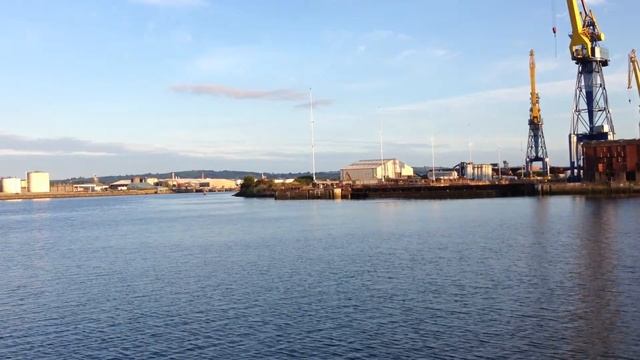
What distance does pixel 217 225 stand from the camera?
7031cm

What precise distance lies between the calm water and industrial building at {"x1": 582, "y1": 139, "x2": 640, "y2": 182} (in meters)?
68.7

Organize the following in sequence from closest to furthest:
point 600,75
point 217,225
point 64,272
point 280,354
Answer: point 280,354, point 64,272, point 217,225, point 600,75

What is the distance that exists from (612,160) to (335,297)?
101 metres

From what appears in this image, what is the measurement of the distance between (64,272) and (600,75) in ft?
318

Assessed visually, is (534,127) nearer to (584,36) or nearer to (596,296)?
(584,36)

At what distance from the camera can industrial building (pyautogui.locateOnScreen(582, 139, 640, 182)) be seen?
366 feet

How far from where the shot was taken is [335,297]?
85.0ft

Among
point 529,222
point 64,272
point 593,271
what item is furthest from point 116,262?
point 529,222

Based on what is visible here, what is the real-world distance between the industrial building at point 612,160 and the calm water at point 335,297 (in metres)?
→ 68.7

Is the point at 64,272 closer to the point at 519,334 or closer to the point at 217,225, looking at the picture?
the point at 519,334

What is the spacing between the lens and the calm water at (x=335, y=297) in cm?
1927

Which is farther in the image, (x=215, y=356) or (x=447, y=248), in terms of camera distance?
(x=447, y=248)

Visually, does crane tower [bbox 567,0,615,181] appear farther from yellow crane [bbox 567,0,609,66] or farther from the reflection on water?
the reflection on water

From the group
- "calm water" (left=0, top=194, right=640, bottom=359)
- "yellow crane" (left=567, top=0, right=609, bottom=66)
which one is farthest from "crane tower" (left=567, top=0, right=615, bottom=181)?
"calm water" (left=0, top=194, right=640, bottom=359)
